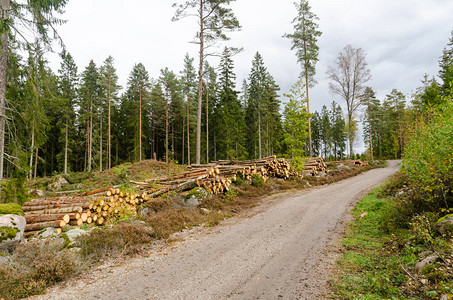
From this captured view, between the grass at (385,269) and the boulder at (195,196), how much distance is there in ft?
22.2

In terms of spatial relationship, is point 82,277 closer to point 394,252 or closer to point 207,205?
point 207,205

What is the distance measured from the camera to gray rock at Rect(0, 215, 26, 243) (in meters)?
5.67

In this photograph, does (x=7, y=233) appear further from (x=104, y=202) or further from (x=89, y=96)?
(x=89, y=96)

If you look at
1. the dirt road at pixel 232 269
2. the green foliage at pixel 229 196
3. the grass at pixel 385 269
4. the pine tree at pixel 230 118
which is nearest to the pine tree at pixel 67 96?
Answer: the pine tree at pixel 230 118

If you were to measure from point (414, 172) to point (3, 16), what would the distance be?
51.6ft

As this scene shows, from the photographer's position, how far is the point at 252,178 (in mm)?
15930

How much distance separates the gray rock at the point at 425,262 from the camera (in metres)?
4.16

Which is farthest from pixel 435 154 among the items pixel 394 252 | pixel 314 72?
pixel 314 72

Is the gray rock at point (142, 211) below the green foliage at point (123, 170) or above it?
below

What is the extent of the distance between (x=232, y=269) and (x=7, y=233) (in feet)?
19.6

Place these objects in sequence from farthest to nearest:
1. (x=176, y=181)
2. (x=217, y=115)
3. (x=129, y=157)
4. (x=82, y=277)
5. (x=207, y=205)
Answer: (x=129, y=157) < (x=217, y=115) < (x=176, y=181) < (x=207, y=205) < (x=82, y=277)

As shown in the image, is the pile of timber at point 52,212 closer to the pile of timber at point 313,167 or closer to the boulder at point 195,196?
the boulder at point 195,196

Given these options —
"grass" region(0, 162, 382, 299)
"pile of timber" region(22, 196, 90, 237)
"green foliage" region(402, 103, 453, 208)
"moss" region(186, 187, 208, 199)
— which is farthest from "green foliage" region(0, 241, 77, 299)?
"green foliage" region(402, 103, 453, 208)

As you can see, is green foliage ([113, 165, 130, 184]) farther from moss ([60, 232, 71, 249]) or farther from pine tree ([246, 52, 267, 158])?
pine tree ([246, 52, 267, 158])
